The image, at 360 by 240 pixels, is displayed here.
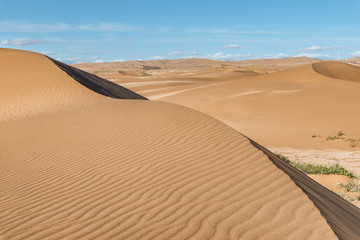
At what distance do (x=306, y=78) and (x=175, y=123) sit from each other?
25724mm

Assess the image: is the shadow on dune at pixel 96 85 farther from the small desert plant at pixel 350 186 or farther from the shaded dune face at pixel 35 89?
the small desert plant at pixel 350 186

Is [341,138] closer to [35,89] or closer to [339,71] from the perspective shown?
[35,89]

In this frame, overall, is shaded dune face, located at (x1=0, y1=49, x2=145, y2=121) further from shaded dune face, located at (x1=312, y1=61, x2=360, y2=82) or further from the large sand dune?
shaded dune face, located at (x1=312, y1=61, x2=360, y2=82)

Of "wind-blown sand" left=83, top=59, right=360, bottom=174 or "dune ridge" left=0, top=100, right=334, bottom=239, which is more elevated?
"dune ridge" left=0, top=100, right=334, bottom=239

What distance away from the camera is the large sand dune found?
3385 mm

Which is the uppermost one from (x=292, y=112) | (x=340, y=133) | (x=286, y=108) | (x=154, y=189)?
(x=154, y=189)

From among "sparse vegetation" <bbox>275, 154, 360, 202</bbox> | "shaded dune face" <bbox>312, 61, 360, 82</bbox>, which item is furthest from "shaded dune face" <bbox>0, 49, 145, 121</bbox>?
"shaded dune face" <bbox>312, 61, 360, 82</bbox>

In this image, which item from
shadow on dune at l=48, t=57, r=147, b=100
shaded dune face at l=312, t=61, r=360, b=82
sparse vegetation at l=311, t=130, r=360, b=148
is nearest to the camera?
sparse vegetation at l=311, t=130, r=360, b=148

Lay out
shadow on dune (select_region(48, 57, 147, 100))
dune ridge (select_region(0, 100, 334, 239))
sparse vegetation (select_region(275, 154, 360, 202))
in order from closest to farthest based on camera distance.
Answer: dune ridge (select_region(0, 100, 334, 239)), sparse vegetation (select_region(275, 154, 360, 202)), shadow on dune (select_region(48, 57, 147, 100))

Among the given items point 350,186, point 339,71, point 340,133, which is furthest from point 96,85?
point 339,71

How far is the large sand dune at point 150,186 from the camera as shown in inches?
133

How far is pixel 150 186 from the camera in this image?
436cm

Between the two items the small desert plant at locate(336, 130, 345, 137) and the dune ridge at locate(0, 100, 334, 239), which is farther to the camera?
the small desert plant at locate(336, 130, 345, 137)

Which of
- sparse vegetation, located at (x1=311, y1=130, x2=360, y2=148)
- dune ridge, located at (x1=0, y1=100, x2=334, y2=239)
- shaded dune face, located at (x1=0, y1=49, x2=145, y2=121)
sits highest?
shaded dune face, located at (x1=0, y1=49, x2=145, y2=121)
